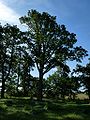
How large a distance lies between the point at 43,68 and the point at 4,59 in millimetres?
12276

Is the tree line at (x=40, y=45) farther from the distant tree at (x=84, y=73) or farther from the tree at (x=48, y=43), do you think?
the distant tree at (x=84, y=73)

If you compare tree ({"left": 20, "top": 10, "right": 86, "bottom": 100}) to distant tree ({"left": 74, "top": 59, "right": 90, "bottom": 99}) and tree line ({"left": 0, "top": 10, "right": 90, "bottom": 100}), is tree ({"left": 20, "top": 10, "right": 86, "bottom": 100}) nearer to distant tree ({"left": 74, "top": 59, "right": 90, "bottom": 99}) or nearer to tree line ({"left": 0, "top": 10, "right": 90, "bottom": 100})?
tree line ({"left": 0, "top": 10, "right": 90, "bottom": 100})

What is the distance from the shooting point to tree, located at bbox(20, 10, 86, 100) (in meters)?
62.1

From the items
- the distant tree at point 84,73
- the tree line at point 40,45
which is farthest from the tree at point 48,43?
the distant tree at point 84,73

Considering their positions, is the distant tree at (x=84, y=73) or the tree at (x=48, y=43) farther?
the distant tree at (x=84, y=73)

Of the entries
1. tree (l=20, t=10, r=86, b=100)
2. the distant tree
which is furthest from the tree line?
the distant tree

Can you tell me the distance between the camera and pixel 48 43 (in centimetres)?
6334

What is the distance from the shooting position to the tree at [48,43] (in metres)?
62.1

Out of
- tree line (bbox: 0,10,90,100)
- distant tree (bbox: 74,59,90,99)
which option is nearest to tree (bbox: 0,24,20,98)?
tree line (bbox: 0,10,90,100)

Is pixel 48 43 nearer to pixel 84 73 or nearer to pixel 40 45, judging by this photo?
pixel 40 45

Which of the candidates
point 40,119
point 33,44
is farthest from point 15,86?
point 40,119

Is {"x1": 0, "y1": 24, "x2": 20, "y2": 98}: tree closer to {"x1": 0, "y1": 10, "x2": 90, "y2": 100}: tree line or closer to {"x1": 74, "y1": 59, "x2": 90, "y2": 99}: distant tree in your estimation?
{"x1": 0, "y1": 10, "x2": 90, "y2": 100}: tree line

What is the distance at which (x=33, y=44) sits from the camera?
6397 centimetres

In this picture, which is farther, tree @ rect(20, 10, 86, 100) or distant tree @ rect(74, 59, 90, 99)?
distant tree @ rect(74, 59, 90, 99)
